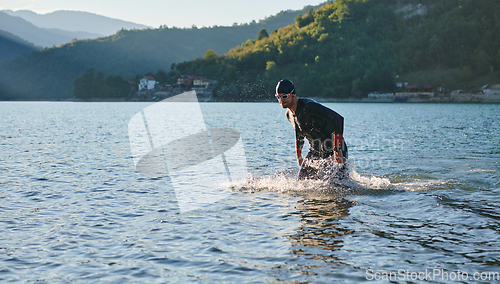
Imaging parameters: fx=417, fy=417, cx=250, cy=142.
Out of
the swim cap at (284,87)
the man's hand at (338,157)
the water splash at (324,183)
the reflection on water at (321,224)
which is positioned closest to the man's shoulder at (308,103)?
the swim cap at (284,87)

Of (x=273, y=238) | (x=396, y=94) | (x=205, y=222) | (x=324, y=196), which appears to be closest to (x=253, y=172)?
(x=324, y=196)

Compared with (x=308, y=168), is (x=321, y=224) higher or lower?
lower

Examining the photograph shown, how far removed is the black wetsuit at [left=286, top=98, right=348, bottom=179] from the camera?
10.6 m

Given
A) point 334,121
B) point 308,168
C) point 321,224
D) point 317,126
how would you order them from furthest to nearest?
point 308,168, point 317,126, point 334,121, point 321,224

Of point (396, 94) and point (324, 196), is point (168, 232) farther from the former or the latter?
point (396, 94)

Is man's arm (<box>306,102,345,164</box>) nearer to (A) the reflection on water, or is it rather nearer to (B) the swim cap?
(B) the swim cap

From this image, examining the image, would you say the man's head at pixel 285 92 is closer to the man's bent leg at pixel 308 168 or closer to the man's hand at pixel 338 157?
the man's hand at pixel 338 157

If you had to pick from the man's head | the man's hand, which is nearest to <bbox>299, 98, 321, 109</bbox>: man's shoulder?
A: the man's head

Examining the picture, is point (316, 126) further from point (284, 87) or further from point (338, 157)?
point (284, 87)

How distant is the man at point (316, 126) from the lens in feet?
34.5

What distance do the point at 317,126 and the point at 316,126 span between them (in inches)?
1.1

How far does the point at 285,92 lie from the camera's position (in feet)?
34.1

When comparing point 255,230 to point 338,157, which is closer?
point 255,230

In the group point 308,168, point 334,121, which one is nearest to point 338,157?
point 334,121
